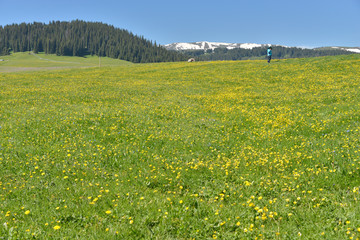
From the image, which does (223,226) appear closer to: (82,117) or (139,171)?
(139,171)

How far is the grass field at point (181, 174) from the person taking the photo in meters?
4.93

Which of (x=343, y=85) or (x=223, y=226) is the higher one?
(x=343, y=85)

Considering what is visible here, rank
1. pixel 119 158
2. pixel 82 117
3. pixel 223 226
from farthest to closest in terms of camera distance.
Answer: pixel 82 117 < pixel 119 158 < pixel 223 226

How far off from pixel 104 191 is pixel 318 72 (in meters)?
30.6

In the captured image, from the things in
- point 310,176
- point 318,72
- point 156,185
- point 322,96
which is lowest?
point 156,185

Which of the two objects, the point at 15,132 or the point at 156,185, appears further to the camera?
the point at 15,132

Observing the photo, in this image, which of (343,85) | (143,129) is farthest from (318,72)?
(143,129)

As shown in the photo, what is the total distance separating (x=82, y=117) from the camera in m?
12.5

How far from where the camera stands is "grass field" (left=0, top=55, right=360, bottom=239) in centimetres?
493

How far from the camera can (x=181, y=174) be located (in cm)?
724

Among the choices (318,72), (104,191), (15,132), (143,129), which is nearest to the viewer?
(104,191)

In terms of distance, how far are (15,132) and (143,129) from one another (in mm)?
6016

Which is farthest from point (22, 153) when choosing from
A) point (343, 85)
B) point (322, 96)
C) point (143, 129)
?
point (343, 85)

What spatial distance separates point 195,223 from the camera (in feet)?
16.6
